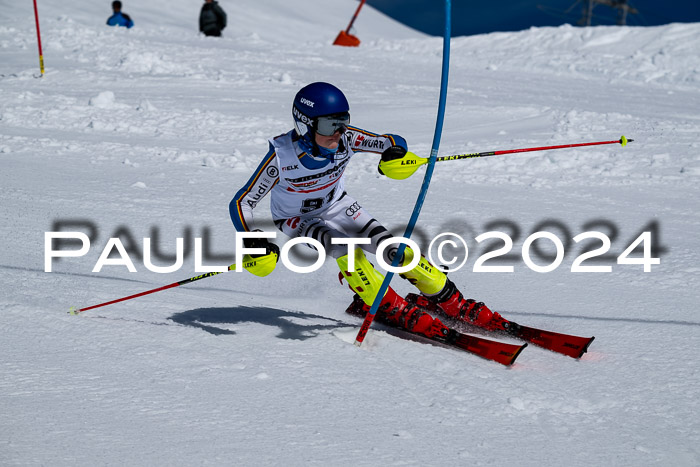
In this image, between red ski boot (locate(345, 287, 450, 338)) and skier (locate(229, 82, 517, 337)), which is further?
red ski boot (locate(345, 287, 450, 338))

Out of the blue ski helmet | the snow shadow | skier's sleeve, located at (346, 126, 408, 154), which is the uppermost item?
the blue ski helmet

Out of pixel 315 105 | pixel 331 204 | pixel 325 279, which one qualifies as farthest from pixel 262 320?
pixel 315 105

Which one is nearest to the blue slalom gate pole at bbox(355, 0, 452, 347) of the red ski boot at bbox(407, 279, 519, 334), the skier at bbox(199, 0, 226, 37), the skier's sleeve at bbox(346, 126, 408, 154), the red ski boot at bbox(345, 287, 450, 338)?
the red ski boot at bbox(345, 287, 450, 338)

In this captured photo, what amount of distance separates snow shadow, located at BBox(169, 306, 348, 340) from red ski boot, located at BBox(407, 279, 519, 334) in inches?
26.3

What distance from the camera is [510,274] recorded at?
19.0 feet

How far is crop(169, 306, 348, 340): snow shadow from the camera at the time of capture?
4.34m

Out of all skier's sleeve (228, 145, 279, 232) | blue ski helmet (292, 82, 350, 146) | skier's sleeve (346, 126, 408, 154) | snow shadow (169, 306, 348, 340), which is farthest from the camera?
skier's sleeve (346, 126, 408, 154)

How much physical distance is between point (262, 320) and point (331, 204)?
85cm

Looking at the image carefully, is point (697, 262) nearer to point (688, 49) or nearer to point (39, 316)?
point (39, 316)

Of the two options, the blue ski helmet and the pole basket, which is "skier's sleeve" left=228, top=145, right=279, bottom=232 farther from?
the pole basket

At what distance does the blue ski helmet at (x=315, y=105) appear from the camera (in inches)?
159

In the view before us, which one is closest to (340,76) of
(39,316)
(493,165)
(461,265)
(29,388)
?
(493,165)

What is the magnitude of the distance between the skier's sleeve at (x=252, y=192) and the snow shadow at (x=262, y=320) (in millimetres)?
645

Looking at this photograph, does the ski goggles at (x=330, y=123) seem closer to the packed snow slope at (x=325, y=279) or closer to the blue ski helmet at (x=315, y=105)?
the blue ski helmet at (x=315, y=105)
